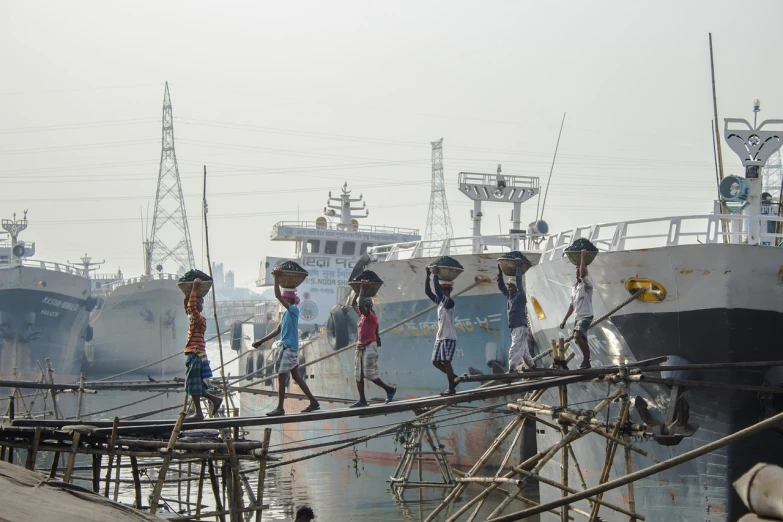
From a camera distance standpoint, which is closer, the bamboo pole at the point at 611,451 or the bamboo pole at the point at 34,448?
the bamboo pole at the point at 34,448

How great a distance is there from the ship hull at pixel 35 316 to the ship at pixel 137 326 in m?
5.85

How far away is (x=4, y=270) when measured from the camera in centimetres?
4397

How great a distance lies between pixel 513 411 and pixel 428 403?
251cm

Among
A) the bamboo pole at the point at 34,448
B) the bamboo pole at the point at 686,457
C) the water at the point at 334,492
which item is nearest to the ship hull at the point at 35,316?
the water at the point at 334,492

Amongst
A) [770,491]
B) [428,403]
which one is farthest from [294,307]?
[770,491]

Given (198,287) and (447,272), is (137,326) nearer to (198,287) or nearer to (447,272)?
(198,287)

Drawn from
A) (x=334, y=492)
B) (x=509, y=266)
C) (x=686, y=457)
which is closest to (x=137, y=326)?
(x=334, y=492)

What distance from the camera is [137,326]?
179 feet

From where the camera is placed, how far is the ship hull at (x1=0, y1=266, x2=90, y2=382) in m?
44.2

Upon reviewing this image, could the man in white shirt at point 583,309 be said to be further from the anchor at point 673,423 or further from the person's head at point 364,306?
the person's head at point 364,306

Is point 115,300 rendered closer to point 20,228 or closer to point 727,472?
Answer: point 20,228

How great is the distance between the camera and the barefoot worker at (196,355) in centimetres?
1002

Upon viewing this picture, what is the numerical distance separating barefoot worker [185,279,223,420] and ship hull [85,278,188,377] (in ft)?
148

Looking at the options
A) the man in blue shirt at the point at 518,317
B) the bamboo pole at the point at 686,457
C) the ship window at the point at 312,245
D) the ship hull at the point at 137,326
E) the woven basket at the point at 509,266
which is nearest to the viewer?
the bamboo pole at the point at 686,457
